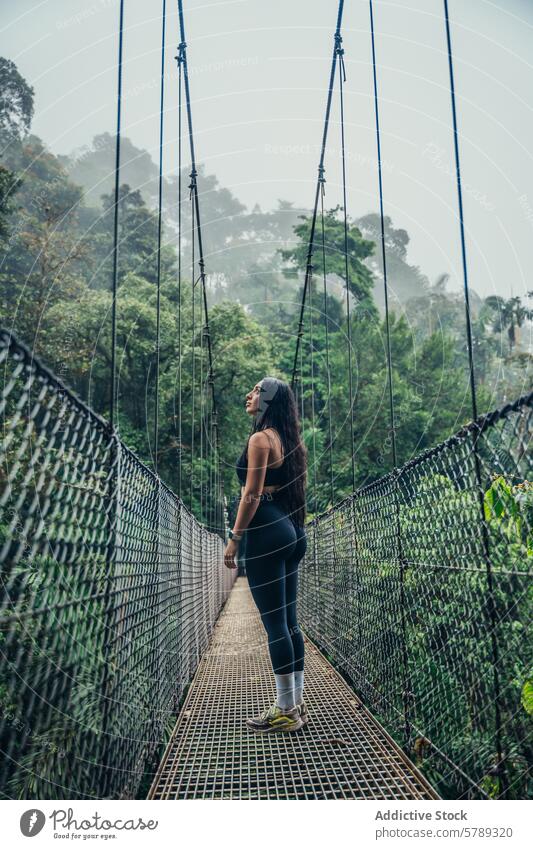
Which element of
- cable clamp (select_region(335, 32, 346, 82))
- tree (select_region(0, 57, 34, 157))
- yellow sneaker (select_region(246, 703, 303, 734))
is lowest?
yellow sneaker (select_region(246, 703, 303, 734))

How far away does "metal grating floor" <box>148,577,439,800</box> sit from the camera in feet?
3.84

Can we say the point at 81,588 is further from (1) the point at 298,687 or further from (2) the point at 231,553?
(1) the point at 298,687

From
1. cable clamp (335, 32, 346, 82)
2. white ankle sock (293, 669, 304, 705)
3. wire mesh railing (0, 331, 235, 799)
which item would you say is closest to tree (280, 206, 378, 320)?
cable clamp (335, 32, 346, 82)

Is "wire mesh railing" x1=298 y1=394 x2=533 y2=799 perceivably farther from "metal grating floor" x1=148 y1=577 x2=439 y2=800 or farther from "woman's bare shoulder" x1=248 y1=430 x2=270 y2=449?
"woman's bare shoulder" x1=248 y1=430 x2=270 y2=449

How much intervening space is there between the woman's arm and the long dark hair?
101mm

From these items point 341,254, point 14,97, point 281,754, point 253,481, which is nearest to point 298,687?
point 281,754

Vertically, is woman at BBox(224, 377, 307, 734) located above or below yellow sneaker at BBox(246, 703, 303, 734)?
above

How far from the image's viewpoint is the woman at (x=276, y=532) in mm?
1556

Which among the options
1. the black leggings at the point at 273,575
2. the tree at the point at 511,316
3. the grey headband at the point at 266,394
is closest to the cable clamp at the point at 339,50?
the grey headband at the point at 266,394

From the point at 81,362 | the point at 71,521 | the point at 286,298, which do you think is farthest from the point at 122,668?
the point at 286,298

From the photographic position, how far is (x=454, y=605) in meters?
1.66

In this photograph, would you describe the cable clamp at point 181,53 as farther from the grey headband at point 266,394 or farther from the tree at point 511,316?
the tree at point 511,316

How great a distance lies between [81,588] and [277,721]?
818mm
